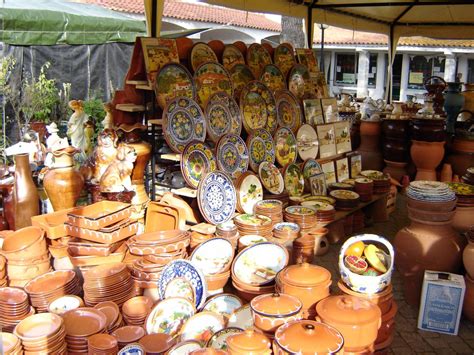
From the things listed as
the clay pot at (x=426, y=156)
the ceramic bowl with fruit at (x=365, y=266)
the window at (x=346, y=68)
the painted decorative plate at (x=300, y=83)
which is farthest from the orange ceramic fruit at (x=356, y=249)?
the window at (x=346, y=68)

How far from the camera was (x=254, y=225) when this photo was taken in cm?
355

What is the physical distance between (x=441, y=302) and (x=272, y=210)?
4.61 feet

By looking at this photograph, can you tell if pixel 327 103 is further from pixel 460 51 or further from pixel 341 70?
pixel 341 70

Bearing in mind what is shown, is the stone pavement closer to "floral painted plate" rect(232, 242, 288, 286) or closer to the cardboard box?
the cardboard box

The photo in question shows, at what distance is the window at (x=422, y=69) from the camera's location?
59.2 ft

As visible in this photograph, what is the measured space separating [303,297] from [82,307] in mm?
1151

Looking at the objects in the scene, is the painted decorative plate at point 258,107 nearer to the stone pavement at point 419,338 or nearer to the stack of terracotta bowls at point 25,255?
the stone pavement at point 419,338

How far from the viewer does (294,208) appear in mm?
4059

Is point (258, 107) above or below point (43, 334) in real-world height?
above

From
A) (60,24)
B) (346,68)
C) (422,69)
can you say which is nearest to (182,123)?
(60,24)

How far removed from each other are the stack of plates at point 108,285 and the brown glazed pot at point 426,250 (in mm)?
1820

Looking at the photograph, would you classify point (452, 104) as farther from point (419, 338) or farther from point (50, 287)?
point (50, 287)

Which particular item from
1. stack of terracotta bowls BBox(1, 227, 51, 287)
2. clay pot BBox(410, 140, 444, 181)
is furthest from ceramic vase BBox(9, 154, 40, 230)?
clay pot BBox(410, 140, 444, 181)

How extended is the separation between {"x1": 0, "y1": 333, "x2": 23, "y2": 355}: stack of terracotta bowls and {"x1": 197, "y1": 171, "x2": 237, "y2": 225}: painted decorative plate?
1733 millimetres
